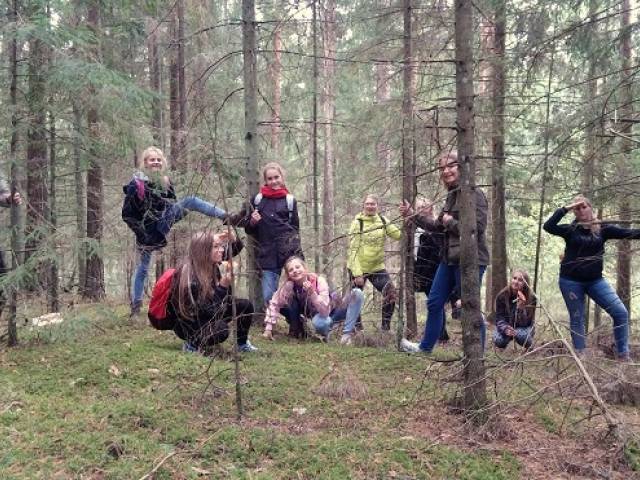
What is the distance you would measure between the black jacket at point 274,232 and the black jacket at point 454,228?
2.16 meters

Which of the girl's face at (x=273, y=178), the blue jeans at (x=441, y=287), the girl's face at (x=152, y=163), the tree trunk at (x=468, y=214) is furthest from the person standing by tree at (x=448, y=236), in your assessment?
the girl's face at (x=152, y=163)

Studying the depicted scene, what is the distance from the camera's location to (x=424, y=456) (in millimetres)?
3631

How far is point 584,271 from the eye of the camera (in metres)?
6.17

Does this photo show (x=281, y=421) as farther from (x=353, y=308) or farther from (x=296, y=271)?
(x=353, y=308)

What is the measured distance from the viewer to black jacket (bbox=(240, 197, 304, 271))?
23.1ft

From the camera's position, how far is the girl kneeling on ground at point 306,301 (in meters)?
6.73

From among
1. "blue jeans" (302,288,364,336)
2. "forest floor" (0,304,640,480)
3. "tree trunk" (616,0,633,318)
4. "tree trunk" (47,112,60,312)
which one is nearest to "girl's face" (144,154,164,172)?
"tree trunk" (47,112,60,312)

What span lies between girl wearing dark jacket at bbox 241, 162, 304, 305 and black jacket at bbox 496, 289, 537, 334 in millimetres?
2675

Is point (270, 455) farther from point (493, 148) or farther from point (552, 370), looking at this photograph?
point (493, 148)

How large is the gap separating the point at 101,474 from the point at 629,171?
286 inches

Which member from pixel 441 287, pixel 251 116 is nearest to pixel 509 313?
pixel 441 287

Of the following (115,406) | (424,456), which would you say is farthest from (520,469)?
(115,406)

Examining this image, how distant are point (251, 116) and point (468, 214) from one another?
394 cm

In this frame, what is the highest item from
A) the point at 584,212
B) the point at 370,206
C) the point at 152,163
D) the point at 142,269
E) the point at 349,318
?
the point at 152,163
